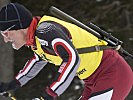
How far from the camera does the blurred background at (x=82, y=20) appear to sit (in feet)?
35.6

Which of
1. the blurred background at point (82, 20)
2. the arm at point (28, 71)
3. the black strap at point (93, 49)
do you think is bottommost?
the blurred background at point (82, 20)

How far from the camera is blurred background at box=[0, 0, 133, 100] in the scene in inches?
427

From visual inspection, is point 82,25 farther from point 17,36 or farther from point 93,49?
point 17,36

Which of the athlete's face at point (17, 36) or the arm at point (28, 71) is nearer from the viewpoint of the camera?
the athlete's face at point (17, 36)

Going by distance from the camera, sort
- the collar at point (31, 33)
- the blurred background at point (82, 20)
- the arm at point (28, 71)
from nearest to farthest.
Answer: the collar at point (31, 33)
the arm at point (28, 71)
the blurred background at point (82, 20)

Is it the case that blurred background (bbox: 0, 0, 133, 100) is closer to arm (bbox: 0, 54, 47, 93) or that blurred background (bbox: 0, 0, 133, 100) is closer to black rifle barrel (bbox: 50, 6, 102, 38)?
arm (bbox: 0, 54, 47, 93)

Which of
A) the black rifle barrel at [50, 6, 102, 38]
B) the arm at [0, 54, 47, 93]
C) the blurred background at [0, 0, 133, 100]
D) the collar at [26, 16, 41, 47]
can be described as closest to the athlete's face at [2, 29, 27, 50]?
the collar at [26, 16, 41, 47]

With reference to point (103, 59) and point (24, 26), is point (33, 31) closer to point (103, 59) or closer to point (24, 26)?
point (24, 26)

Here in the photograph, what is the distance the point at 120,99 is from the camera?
182 inches

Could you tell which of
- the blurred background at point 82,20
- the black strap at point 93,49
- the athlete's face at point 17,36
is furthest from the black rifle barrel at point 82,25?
the blurred background at point 82,20

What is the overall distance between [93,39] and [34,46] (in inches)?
21.7

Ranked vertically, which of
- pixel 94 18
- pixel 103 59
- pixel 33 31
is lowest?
pixel 94 18

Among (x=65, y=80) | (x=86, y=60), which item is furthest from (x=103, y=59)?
(x=65, y=80)

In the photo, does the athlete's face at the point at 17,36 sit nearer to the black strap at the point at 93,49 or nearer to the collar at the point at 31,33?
the collar at the point at 31,33
